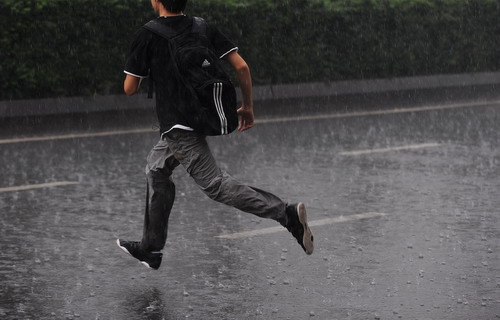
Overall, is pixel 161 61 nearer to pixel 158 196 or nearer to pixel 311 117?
pixel 158 196

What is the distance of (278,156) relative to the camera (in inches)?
485

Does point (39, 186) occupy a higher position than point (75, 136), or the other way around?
point (39, 186)

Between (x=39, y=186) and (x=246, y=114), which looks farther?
(x=39, y=186)

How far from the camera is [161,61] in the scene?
6871mm

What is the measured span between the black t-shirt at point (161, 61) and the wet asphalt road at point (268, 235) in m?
0.95

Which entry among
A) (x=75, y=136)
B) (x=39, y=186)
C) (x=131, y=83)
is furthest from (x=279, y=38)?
(x=131, y=83)

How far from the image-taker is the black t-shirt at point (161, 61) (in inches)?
270

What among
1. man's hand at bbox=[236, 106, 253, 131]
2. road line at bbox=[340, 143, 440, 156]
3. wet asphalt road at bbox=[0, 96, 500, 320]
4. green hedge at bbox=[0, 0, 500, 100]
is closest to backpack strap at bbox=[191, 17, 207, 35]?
man's hand at bbox=[236, 106, 253, 131]

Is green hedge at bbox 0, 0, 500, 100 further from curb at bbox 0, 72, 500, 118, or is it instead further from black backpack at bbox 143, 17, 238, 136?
black backpack at bbox 143, 17, 238, 136

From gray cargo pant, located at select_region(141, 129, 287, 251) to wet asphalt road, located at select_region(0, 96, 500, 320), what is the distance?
1.09 ft

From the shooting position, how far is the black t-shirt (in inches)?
270

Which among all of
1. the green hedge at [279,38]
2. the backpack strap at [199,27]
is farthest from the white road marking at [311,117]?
the backpack strap at [199,27]

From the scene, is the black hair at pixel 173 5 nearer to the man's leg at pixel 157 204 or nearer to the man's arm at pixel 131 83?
the man's arm at pixel 131 83

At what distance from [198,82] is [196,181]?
0.63m
